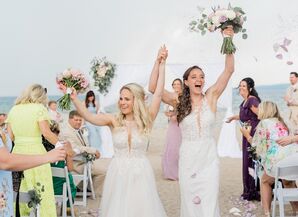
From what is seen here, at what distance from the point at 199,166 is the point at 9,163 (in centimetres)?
247

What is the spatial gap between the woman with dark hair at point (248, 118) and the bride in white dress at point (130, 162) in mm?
3247

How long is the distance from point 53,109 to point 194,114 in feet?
20.8

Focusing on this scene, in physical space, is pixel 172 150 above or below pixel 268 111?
below

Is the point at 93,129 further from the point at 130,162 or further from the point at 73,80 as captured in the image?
the point at 130,162

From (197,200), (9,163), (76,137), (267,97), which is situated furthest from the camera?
(267,97)

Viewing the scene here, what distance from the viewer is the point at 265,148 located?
629cm

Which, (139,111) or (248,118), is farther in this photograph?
(248,118)

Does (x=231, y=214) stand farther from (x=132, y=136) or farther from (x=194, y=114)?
(x=132, y=136)

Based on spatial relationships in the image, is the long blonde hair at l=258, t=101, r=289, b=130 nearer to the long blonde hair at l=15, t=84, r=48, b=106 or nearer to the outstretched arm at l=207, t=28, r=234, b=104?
the outstretched arm at l=207, t=28, r=234, b=104

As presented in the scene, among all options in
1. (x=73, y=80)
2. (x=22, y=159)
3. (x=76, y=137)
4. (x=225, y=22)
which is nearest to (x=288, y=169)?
(x=225, y=22)

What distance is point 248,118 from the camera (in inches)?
297

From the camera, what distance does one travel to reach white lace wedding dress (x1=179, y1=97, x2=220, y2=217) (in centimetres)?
470

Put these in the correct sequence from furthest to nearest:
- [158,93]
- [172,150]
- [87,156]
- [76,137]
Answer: [172,150] → [76,137] → [87,156] → [158,93]

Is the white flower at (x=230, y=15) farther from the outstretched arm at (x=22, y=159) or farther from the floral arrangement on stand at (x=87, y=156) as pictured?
the floral arrangement on stand at (x=87, y=156)
